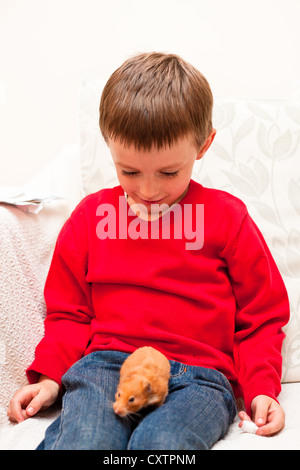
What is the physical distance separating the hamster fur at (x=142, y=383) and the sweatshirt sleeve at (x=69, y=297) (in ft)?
0.73

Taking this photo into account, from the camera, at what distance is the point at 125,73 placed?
952mm

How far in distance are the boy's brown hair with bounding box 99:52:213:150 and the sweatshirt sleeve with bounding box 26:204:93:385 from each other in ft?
0.83

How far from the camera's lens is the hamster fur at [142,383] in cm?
78

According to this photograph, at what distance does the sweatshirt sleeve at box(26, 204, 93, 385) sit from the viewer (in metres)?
1.04

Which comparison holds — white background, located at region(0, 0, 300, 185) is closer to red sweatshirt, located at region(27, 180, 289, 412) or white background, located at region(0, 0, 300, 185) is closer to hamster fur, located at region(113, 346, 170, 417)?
red sweatshirt, located at region(27, 180, 289, 412)

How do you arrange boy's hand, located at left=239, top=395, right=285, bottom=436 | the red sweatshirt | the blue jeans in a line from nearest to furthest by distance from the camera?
the blue jeans → boy's hand, located at left=239, top=395, right=285, bottom=436 → the red sweatshirt

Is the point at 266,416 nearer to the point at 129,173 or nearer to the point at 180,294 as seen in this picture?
the point at 180,294

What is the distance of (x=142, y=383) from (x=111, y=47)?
1142 millimetres

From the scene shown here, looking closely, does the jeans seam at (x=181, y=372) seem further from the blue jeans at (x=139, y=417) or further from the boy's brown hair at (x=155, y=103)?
the boy's brown hair at (x=155, y=103)

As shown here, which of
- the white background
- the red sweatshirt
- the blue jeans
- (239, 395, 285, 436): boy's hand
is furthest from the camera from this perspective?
the white background

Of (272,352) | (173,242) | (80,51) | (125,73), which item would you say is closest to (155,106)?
(125,73)

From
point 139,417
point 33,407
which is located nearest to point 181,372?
point 139,417

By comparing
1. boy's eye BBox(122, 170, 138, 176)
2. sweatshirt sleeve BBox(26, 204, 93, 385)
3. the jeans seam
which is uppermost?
boy's eye BBox(122, 170, 138, 176)

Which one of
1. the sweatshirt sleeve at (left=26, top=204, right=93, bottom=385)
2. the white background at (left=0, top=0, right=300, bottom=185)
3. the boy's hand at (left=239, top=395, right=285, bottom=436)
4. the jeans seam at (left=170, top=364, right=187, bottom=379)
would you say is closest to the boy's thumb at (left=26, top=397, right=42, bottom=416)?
the sweatshirt sleeve at (left=26, top=204, right=93, bottom=385)
